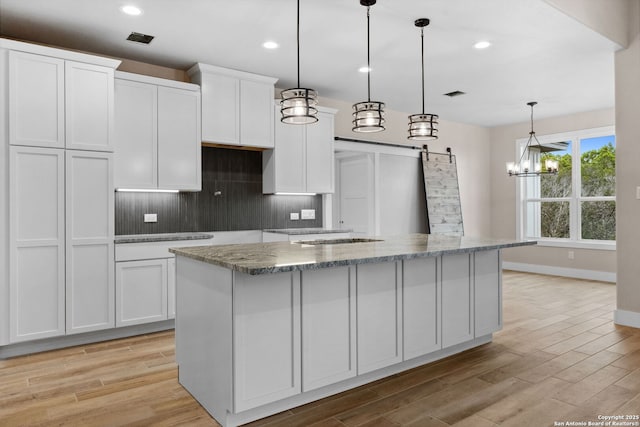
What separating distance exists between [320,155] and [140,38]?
2380mm

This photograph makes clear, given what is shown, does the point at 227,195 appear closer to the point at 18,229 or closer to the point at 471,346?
the point at 18,229

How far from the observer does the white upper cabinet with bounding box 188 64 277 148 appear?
14.8ft

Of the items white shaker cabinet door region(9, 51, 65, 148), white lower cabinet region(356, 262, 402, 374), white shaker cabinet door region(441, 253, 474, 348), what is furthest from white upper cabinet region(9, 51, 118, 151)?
white shaker cabinet door region(441, 253, 474, 348)

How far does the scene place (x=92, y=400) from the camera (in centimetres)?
263

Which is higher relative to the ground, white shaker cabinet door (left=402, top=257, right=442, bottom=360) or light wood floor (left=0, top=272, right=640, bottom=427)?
white shaker cabinet door (left=402, top=257, right=442, bottom=360)

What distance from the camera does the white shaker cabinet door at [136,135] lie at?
159 inches

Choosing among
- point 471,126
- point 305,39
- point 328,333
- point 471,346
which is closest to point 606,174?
point 471,126

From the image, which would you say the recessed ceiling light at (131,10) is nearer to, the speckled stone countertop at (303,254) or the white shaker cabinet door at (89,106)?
the white shaker cabinet door at (89,106)

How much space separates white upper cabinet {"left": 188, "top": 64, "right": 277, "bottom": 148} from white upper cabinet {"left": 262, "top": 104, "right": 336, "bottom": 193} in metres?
0.18

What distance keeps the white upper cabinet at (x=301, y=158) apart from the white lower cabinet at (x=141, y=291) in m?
1.68

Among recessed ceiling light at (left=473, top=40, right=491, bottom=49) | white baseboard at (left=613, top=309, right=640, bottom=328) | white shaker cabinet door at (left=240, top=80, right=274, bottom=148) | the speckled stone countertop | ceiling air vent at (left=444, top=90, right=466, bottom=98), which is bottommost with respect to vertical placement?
white baseboard at (left=613, top=309, right=640, bottom=328)

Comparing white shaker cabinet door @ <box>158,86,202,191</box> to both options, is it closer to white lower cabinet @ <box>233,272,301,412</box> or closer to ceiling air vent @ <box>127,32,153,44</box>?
ceiling air vent @ <box>127,32,153,44</box>

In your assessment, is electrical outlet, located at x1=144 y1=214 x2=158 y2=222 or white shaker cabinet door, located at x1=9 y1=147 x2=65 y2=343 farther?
electrical outlet, located at x1=144 y1=214 x2=158 y2=222

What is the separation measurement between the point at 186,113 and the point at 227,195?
1.07m
